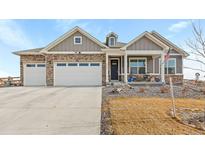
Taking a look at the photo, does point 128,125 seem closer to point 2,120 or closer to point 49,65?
point 2,120

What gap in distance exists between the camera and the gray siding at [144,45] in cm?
2369

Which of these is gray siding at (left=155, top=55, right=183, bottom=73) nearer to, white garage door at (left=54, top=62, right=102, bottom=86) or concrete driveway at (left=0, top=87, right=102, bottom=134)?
white garage door at (left=54, top=62, right=102, bottom=86)

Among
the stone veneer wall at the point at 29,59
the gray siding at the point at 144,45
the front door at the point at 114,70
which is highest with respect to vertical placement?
the gray siding at the point at 144,45

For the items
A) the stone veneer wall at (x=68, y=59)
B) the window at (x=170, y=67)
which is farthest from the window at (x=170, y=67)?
the stone veneer wall at (x=68, y=59)

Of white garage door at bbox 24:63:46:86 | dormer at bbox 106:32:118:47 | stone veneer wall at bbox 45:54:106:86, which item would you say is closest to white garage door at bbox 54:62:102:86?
stone veneer wall at bbox 45:54:106:86

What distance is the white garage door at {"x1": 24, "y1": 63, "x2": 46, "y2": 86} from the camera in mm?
25609

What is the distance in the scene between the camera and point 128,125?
26.8 feet

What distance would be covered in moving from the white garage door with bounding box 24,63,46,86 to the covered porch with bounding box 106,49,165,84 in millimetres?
6385

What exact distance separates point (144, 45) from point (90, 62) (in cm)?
502

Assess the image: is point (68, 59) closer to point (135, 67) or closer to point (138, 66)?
point (135, 67)

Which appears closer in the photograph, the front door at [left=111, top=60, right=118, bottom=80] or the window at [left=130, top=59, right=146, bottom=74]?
the window at [left=130, top=59, right=146, bottom=74]

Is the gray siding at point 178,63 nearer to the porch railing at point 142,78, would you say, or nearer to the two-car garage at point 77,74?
the porch railing at point 142,78
